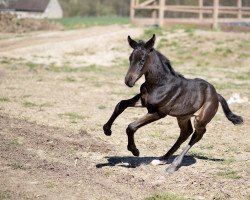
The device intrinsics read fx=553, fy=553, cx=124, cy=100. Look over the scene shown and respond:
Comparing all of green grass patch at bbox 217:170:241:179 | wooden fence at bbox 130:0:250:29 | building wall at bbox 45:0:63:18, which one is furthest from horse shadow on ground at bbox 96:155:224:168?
building wall at bbox 45:0:63:18

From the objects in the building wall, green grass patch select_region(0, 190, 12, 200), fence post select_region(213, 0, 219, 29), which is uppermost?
fence post select_region(213, 0, 219, 29)

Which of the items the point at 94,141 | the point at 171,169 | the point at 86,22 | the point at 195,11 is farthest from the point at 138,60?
the point at 86,22

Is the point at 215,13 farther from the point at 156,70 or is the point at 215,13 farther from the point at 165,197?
the point at 165,197

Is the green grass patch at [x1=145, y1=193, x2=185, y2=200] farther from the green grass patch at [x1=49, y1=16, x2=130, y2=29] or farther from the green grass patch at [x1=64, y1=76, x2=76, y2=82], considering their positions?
Answer: the green grass patch at [x1=49, y1=16, x2=130, y2=29]

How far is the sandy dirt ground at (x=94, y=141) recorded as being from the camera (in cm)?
737

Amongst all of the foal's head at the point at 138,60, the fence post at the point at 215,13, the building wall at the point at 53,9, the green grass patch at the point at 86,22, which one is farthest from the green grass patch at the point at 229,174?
the building wall at the point at 53,9

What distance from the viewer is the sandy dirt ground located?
24.2 feet

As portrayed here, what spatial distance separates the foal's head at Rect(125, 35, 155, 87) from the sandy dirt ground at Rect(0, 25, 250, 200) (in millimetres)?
1457

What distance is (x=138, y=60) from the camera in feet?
25.0

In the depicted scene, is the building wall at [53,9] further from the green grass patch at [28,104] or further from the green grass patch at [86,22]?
the green grass patch at [28,104]

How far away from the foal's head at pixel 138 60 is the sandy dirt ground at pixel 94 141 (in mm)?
1457

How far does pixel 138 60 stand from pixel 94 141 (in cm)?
289

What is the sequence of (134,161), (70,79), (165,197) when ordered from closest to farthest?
(165,197)
(134,161)
(70,79)

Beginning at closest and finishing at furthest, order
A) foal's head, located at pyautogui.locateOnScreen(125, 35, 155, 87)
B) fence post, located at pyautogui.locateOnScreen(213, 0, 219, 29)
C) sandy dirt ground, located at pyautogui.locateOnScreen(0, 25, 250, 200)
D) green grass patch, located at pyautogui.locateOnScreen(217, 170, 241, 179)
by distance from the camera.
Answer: sandy dirt ground, located at pyautogui.locateOnScreen(0, 25, 250, 200) < foal's head, located at pyautogui.locateOnScreen(125, 35, 155, 87) < green grass patch, located at pyautogui.locateOnScreen(217, 170, 241, 179) < fence post, located at pyautogui.locateOnScreen(213, 0, 219, 29)
